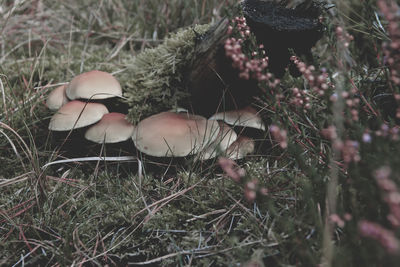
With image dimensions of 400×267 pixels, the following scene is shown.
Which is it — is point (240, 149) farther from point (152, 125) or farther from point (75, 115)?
point (75, 115)

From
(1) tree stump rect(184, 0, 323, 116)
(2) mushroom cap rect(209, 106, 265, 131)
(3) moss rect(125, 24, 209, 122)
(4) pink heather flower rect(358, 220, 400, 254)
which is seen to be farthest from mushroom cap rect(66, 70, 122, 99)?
(4) pink heather flower rect(358, 220, 400, 254)

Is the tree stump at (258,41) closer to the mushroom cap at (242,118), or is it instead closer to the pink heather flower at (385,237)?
the mushroom cap at (242,118)

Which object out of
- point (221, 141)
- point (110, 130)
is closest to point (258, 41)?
point (221, 141)

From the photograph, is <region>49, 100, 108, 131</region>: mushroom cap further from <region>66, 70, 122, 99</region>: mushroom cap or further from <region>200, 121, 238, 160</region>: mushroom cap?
<region>200, 121, 238, 160</region>: mushroom cap

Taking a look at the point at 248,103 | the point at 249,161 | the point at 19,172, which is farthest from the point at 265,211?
the point at 19,172

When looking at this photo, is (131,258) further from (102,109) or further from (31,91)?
(31,91)

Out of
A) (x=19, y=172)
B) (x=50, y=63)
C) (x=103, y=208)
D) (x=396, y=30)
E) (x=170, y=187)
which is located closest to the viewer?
(x=396, y=30)
